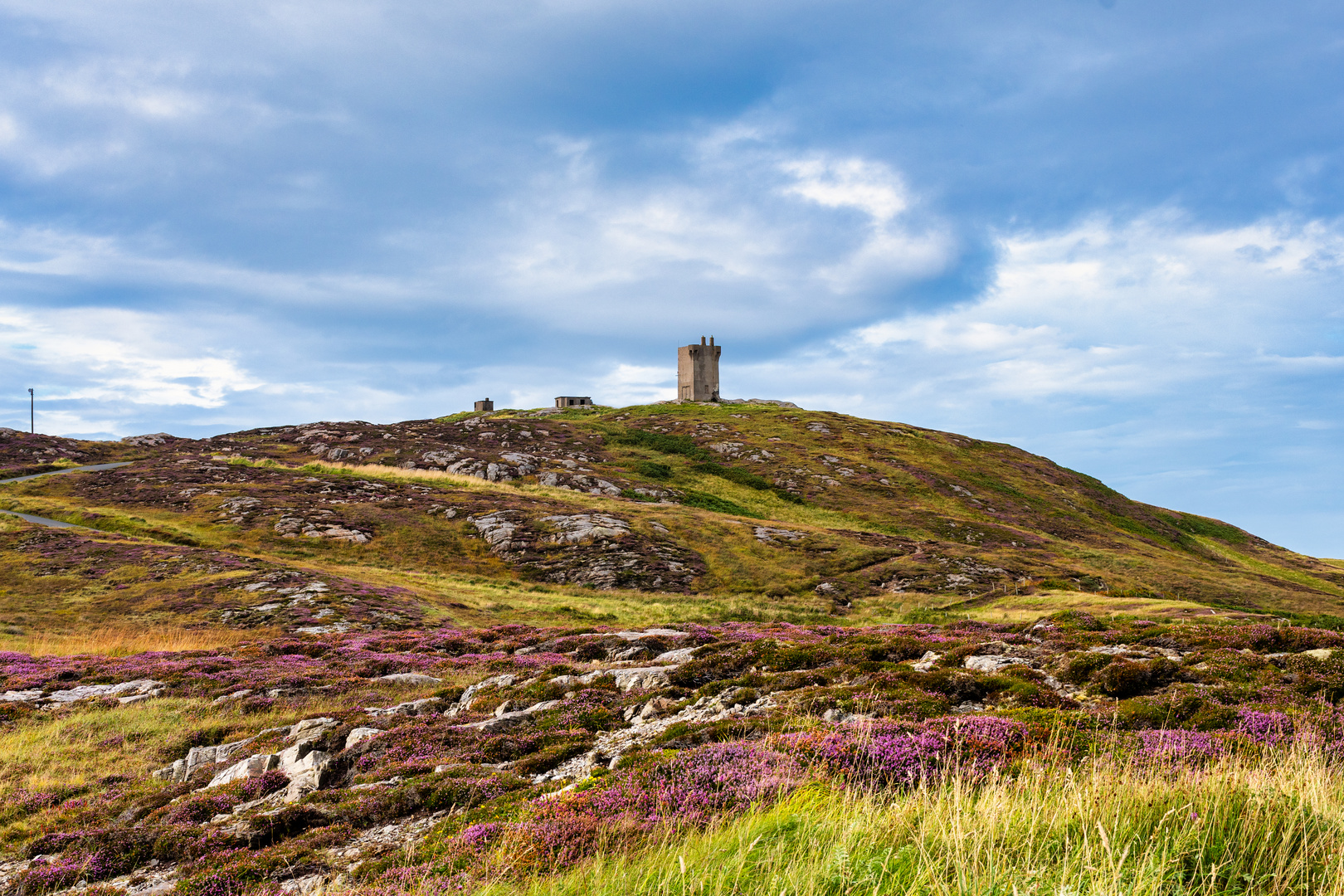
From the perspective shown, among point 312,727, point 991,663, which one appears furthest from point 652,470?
point 991,663

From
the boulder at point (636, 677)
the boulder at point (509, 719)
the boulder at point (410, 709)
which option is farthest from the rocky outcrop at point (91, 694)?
Result: the boulder at point (636, 677)

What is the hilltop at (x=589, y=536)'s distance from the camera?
38344mm

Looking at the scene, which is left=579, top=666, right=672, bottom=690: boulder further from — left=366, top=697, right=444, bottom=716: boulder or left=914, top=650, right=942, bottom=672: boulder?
left=914, top=650, right=942, bottom=672: boulder

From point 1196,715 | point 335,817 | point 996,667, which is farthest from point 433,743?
point 1196,715

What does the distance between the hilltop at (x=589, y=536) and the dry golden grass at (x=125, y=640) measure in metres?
1.62

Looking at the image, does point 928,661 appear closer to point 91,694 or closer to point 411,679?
point 411,679

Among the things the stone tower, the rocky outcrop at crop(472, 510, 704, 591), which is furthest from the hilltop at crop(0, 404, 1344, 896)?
the stone tower

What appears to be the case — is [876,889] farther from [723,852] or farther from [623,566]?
[623,566]

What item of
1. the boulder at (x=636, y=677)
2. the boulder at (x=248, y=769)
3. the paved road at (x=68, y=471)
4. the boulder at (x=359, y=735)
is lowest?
the boulder at (x=248, y=769)

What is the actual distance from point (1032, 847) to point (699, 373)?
143741mm

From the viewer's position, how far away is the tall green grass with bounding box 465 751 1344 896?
209 inches

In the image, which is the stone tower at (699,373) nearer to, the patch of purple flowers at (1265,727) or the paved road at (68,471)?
the paved road at (68,471)

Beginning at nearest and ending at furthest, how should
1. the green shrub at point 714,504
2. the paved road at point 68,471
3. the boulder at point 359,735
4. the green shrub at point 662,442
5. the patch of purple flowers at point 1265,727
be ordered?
the patch of purple flowers at point 1265,727
the boulder at point 359,735
the paved road at point 68,471
the green shrub at point 714,504
the green shrub at point 662,442

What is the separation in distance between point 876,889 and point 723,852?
5.24 feet
